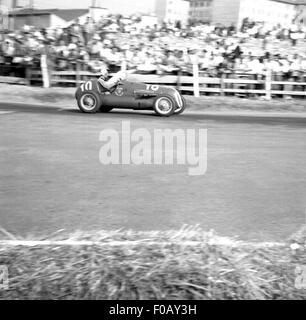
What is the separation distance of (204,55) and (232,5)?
49.8 meters

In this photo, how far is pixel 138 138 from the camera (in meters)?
8.52

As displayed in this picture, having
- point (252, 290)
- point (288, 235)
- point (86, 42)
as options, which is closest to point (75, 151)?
point (288, 235)

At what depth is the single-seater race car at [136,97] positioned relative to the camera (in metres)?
11.8

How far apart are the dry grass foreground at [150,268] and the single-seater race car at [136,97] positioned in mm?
8453

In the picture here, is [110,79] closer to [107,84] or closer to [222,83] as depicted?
[107,84]

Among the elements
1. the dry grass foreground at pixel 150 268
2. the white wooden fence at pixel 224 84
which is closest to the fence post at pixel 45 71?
the white wooden fence at pixel 224 84

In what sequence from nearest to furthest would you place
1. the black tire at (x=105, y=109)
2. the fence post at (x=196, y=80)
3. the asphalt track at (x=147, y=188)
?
the asphalt track at (x=147, y=188) < the black tire at (x=105, y=109) < the fence post at (x=196, y=80)

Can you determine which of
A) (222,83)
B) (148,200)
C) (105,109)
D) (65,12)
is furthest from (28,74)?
(65,12)

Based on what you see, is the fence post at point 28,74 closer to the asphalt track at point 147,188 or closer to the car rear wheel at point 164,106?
the car rear wheel at point 164,106

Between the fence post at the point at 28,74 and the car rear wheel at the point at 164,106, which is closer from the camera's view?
the car rear wheel at the point at 164,106
